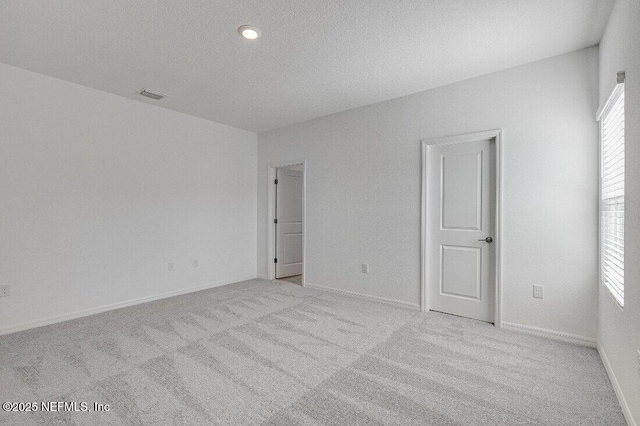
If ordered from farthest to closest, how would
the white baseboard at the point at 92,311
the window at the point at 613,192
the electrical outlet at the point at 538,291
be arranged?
the white baseboard at the point at 92,311 < the electrical outlet at the point at 538,291 < the window at the point at 613,192

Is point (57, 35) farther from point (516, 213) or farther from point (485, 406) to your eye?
point (516, 213)

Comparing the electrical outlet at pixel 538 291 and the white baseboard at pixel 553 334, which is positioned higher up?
the electrical outlet at pixel 538 291

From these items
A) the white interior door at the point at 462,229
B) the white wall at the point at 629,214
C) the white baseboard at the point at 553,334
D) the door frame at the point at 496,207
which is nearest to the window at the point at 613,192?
the white wall at the point at 629,214

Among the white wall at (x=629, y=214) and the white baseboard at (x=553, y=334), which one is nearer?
the white wall at (x=629, y=214)

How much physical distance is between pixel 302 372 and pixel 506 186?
8.17 feet

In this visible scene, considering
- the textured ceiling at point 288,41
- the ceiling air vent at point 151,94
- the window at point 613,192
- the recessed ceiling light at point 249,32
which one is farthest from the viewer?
the ceiling air vent at point 151,94

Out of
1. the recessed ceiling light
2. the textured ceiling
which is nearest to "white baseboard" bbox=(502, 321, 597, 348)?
the textured ceiling

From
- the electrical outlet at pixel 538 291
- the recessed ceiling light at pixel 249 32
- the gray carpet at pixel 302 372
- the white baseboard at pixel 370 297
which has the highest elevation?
the recessed ceiling light at pixel 249 32

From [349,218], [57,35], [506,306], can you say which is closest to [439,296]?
[506,306]

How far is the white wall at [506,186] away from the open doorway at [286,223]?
35.4 inches

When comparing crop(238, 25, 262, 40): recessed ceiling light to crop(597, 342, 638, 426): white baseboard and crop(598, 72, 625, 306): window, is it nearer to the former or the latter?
crop(598, 72, 625, 306): window

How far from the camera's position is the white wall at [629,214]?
60.4 inches

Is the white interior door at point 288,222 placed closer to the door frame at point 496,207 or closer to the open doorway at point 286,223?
the open doorway at point 286,223

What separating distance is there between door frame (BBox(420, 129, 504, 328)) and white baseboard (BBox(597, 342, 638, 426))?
766mm
